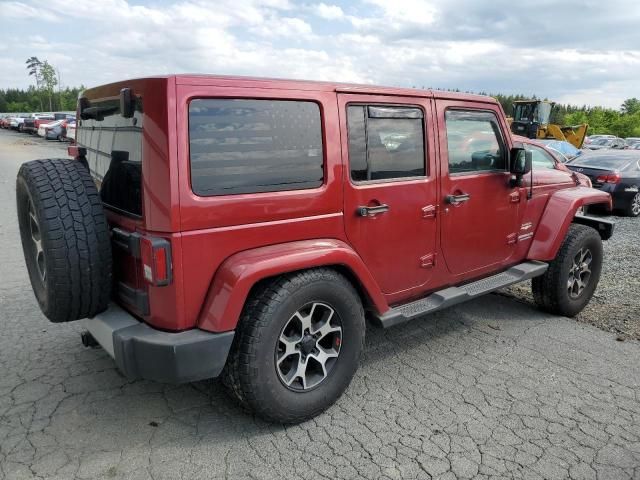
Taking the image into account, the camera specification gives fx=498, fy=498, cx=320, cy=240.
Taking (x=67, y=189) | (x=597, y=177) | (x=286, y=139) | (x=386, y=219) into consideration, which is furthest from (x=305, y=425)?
(x=597, y=177)

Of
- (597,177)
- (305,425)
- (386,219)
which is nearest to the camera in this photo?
(305,425)

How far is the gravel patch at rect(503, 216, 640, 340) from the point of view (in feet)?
14.9

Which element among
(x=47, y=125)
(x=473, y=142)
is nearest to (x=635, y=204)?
(x=473, y=142)

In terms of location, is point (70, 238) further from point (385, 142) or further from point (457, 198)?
point (457, 198)

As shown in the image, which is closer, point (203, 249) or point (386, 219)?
point (203, 249)

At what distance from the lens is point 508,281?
4062 millimetres

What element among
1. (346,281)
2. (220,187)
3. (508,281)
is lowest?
(508,281)

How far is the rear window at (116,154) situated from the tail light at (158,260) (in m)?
0.22

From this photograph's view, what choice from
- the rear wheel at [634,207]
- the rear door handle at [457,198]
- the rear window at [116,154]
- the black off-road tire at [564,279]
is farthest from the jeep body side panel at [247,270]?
the rear wheel at [634,207]

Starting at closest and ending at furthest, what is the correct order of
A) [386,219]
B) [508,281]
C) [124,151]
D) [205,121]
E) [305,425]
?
[205,121]
[124,151]
[305,425]
[386,219]
[508,281]

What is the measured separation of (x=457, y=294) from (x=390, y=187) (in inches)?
41.1

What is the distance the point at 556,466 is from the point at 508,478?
0.30m

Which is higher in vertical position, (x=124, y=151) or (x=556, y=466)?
(x=124, y=151)

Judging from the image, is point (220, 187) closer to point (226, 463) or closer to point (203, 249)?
point (203, 249)
